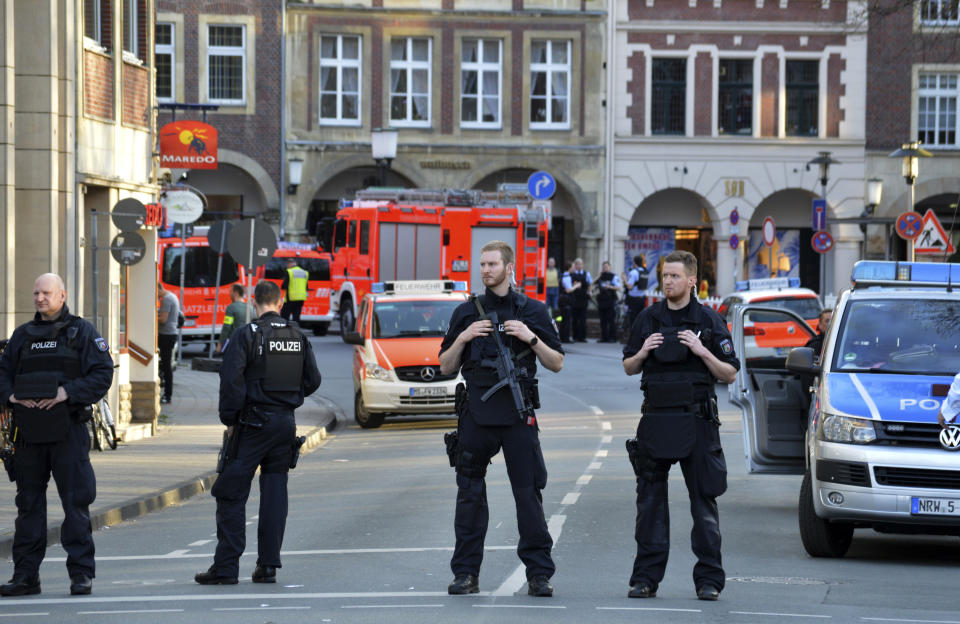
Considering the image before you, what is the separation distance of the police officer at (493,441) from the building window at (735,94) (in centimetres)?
3936

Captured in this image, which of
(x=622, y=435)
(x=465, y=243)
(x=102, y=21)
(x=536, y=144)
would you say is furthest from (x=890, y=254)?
(x=102, y=21)

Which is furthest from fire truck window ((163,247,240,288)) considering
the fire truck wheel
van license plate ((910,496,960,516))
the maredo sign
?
van license plate ((910,496,960,516))

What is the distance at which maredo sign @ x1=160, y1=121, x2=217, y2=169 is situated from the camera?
84.7 ft

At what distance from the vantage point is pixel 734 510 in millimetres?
14023

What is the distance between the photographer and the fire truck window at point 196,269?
36000 millimetres

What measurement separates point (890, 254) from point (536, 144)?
10411 millimetres

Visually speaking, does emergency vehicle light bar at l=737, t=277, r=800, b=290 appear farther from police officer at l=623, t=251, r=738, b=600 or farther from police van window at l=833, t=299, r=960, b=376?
police officer at l=623, t=251, r=738, b=600

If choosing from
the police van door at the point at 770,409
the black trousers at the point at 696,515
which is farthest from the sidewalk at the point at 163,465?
the police van door at the point at 770,409

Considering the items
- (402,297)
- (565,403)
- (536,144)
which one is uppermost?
(536,144)

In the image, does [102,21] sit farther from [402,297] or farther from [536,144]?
[536,144]

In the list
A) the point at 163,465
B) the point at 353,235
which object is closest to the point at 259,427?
the point at 163,465

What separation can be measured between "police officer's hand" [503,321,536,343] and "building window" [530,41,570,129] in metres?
38.4

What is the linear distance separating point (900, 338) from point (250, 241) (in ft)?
38.3

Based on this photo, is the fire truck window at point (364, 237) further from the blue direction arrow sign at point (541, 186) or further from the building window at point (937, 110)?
the building window at point (937, 110)
